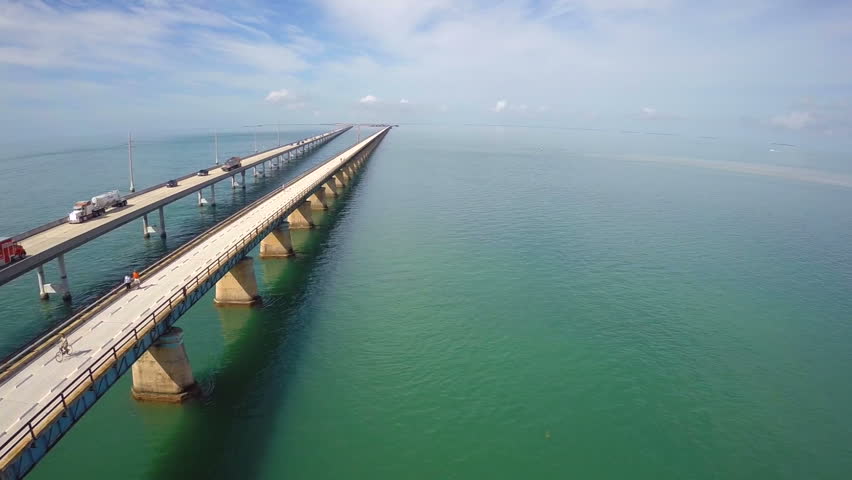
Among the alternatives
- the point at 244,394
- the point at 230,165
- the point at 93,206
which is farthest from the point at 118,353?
the point at 230,165

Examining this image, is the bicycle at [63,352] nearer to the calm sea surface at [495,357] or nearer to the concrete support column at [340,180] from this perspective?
the calm sea surface at [495,357]

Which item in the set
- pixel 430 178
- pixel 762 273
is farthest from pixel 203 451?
pixel 430 178

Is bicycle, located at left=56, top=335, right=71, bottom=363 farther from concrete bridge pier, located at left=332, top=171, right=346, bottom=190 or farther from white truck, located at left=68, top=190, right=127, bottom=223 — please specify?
concrete bridge pier, located at left=332, top=171, right=346, bottom=190

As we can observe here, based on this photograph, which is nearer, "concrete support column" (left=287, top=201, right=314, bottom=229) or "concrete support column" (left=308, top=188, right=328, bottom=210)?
"concrete support column" (left=287, top=201, right=314, bottom=229)

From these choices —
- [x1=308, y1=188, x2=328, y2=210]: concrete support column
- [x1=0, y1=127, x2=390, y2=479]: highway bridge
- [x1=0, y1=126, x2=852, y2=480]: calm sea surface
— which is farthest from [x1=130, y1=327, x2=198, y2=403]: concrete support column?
[x1=308, y1=188, x2=328, y2=210]: concrete support column

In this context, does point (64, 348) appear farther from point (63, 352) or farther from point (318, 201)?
point (318, 201)

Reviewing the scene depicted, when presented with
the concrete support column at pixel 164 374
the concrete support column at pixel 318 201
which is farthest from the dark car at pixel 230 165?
the concrete support column at pixel 164 374
